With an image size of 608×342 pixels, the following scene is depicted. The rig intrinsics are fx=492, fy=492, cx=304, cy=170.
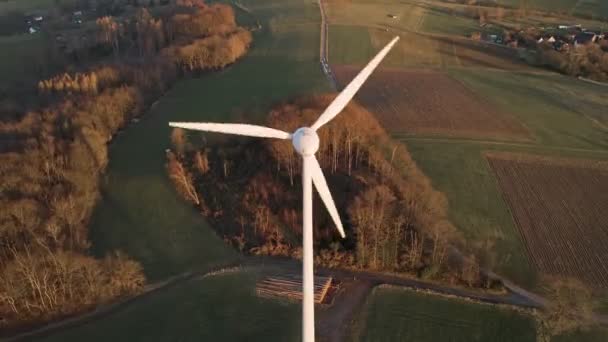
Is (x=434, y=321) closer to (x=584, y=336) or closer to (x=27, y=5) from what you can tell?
(x=584, y=336)

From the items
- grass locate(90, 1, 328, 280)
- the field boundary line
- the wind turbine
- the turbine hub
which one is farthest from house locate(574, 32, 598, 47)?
the turbine hub

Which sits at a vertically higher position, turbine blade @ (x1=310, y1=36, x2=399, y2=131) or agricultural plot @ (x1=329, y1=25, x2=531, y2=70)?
turbine blade @ (x1=310, y1=36, x2=399, y2=131)

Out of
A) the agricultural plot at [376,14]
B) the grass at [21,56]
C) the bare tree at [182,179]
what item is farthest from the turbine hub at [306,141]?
the agricultural plot at [376,14]

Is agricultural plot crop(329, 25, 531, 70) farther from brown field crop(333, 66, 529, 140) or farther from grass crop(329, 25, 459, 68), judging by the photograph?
brown field crop(333, 66, 529, 140)

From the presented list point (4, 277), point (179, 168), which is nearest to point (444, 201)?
point (179, 168)

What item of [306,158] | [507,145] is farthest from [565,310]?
[507,145]
